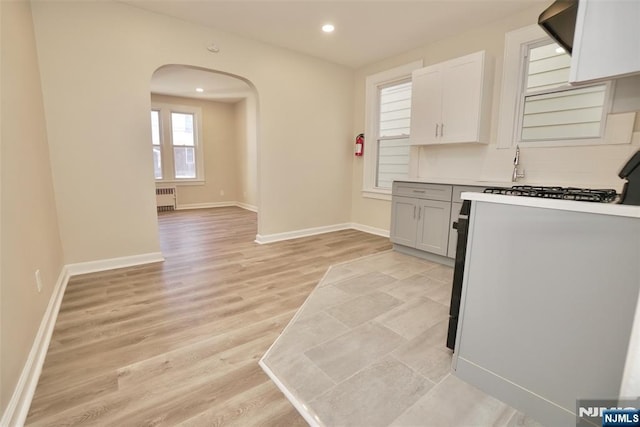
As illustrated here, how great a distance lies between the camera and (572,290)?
1212mm

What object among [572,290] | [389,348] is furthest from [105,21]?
[572,290]

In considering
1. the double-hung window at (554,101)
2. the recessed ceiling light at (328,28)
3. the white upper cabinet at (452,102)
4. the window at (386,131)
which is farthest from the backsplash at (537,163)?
the recessed ceiling light at (328,28)

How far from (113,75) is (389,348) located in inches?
142

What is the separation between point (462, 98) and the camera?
11.1 feet

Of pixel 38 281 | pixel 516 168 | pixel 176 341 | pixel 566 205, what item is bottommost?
pixel 176 341

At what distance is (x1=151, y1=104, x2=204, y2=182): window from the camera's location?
6.90m

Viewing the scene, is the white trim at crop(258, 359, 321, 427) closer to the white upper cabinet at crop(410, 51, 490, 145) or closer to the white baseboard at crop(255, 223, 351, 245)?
the white baseboard at crop(255, 223, 351, 245)

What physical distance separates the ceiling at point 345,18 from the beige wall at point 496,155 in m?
0.12

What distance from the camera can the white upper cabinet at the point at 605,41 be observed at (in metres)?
0.93

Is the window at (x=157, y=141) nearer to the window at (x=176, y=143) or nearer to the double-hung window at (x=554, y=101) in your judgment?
the window at (x=176, y=143)

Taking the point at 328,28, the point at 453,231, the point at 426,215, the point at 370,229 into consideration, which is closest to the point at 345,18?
the point at 328,28

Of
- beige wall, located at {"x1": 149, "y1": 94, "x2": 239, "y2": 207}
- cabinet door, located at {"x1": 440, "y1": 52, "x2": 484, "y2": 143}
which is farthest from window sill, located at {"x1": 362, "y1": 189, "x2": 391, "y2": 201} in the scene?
beige wall, located at {"x1": 149, "y1": 94, "x2": 239, "y2": 207}

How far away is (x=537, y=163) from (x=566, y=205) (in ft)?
7.62

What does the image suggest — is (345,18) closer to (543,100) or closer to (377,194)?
(543,100)
